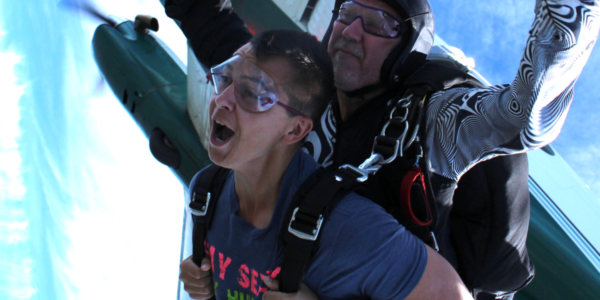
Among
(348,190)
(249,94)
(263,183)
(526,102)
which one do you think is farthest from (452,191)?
(249,94)

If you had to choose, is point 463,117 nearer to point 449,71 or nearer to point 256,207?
point 449,71

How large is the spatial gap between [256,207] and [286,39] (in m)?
0.44

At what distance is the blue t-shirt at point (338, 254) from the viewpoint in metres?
0.88

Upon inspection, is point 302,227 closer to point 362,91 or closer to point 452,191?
point 452,191

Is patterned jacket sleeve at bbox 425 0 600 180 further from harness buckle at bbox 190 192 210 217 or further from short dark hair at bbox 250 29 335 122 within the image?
harness buckle at bbox 190 192 210 217

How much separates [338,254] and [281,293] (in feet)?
0.50

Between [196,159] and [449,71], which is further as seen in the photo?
[196,159]

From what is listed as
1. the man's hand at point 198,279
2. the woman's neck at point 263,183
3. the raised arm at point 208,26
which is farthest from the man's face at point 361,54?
the man's hand at point 198,279

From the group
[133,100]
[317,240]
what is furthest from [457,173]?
[133,100]

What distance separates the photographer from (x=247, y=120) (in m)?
1.04

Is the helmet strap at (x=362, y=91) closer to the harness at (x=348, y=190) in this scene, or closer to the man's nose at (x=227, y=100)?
the harness at (x=348, y=190)

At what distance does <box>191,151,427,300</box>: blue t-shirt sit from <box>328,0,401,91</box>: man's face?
23.0 inches

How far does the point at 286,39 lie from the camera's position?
3.54ft

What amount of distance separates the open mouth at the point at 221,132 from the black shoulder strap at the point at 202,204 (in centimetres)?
18
